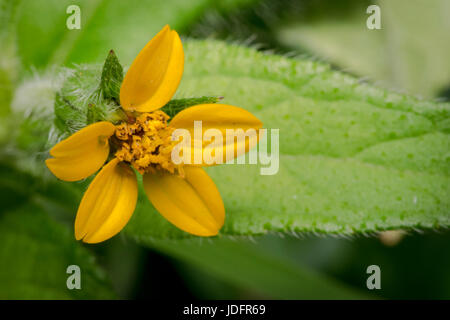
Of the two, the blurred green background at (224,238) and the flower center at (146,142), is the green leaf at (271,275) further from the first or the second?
the flower center at (146,142)

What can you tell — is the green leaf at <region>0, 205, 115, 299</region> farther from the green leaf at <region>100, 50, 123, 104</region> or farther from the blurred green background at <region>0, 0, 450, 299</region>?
the green leaf at <region>100, 50, 123, 104</region>

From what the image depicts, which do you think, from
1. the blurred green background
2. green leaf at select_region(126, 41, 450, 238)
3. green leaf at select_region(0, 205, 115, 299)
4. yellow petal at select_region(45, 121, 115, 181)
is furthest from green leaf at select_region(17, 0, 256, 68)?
yellow petal at select_region(45, 121, 115, 181)

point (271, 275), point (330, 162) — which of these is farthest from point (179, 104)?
point (271, 275)

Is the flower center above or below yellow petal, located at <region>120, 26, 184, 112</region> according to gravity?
below

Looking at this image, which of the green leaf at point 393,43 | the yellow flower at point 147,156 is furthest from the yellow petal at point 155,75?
the green leaf at point 393,43

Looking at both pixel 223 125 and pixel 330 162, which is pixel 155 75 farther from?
pixel 330 162

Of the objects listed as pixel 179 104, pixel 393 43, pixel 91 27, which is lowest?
pixel 179 104
